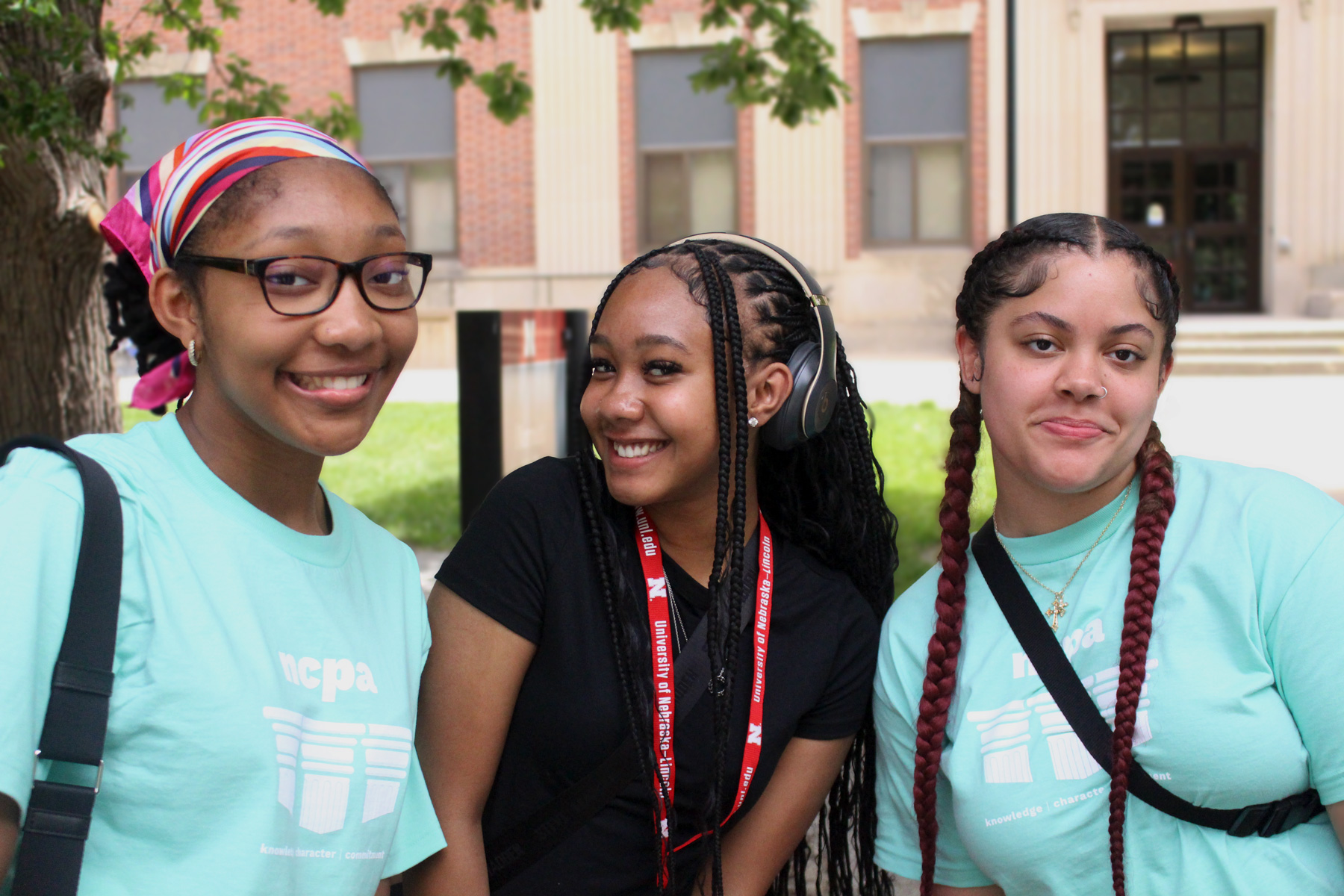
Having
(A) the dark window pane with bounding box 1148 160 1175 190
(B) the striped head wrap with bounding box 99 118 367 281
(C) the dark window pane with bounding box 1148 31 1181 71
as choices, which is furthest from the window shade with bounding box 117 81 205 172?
(B) the striped head wrap with bounding box 99 118 367 281

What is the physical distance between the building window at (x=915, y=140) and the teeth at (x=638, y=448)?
15746mm

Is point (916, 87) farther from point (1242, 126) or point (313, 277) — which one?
point (313, 277)

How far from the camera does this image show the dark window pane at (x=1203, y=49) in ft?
58.0

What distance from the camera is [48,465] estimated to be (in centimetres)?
151

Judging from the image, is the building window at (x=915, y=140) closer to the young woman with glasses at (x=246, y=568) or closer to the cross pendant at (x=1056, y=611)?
the cross pendant at (x=1056, y=611)

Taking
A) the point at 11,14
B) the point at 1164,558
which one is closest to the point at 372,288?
the point at 1164,558

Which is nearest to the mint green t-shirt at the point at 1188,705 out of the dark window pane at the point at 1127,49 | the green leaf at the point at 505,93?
the green leaf at the point at 505,93

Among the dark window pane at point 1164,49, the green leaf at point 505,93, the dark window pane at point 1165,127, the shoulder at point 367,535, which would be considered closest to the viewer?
the shoulder at point 367,535

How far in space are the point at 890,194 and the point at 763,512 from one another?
15.6 metres

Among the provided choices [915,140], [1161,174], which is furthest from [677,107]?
[1161,174]

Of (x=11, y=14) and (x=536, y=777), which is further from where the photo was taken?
(x=11, y=14)

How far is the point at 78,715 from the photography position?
4.68 feet

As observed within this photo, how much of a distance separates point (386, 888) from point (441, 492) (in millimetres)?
7049

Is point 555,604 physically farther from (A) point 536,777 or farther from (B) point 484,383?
(B) point 484,383
